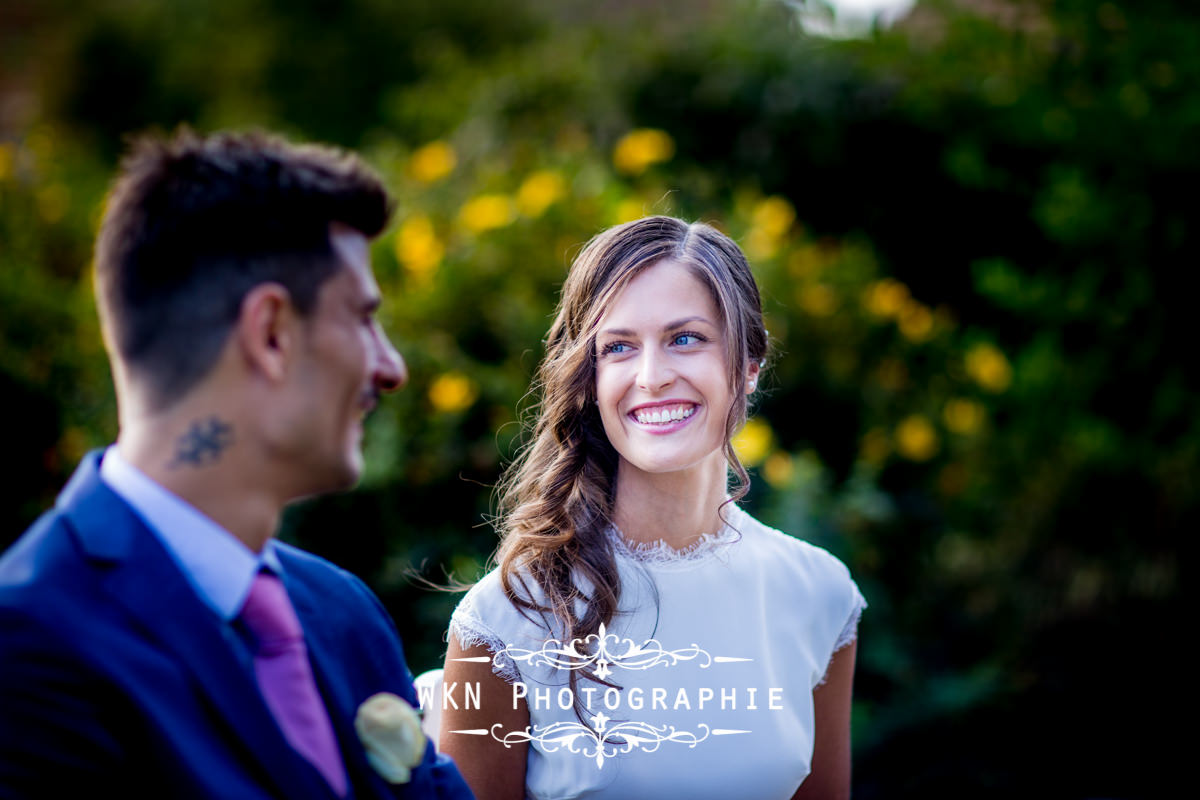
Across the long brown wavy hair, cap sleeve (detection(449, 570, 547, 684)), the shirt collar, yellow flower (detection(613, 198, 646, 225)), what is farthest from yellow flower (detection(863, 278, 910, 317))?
the shirt collar

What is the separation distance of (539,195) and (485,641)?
9.62 ft

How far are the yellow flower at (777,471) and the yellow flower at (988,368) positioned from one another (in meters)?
1.98

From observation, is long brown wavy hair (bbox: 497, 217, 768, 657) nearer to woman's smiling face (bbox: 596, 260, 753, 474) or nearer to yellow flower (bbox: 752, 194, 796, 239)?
woman's smiling face (bbox: 596, 260, 753, 474)

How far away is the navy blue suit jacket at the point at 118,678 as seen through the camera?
1.34m

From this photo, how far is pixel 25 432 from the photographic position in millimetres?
4980

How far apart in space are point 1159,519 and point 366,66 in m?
10.1

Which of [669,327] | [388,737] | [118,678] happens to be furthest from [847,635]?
[118,678]

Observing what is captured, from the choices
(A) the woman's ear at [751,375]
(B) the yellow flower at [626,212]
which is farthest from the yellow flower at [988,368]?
(A) the woman's ear at [751,375]

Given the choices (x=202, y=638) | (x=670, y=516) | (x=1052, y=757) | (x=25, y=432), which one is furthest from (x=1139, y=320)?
(x=25, y=432)

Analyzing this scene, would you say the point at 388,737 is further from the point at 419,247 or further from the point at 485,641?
the point at 419,247

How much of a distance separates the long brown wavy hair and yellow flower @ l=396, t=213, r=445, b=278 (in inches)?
88.4

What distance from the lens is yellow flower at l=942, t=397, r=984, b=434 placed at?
588cm

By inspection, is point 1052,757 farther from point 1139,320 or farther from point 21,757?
point 21,757

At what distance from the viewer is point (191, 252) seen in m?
1.53
